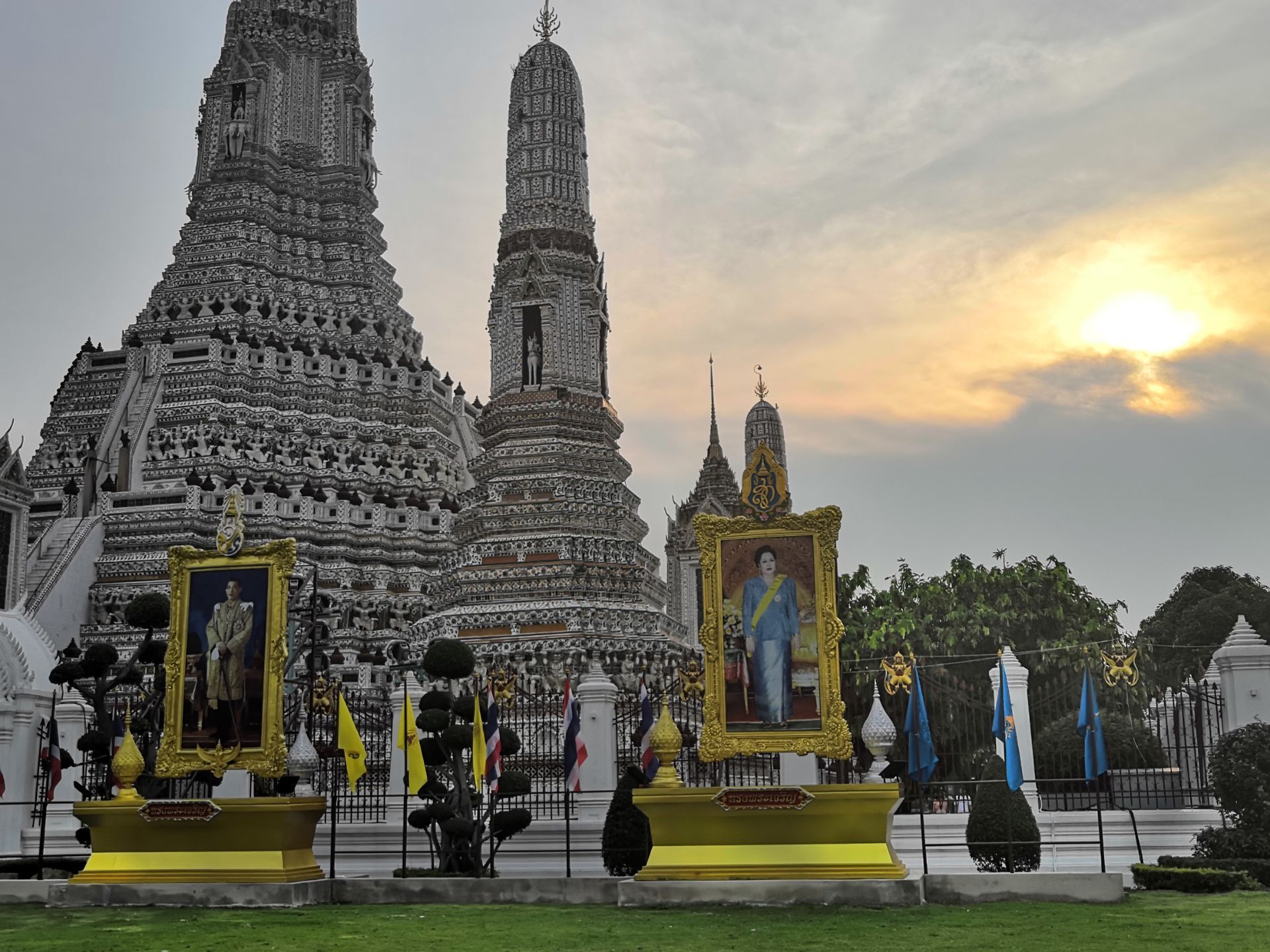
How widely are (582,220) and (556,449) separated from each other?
6.81 metres

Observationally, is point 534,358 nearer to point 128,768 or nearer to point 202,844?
point 128,768

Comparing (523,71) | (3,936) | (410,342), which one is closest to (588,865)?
(3,936)

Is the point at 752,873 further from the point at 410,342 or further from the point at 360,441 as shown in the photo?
the point at 410,342

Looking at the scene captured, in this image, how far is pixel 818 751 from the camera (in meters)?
16.6

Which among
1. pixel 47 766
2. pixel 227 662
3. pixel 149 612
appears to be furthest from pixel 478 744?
pixel 47 766

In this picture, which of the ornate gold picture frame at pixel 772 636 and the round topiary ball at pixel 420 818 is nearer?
the ornate gold picture frame at pixel 772 636

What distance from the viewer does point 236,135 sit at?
171 feet

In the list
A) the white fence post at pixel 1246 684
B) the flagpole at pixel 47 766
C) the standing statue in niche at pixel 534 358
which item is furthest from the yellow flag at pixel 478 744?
the standing statue in niche at pixel 534 358

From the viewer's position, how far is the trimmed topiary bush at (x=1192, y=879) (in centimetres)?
1623

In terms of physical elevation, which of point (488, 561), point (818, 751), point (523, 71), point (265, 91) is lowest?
point (818, 751)

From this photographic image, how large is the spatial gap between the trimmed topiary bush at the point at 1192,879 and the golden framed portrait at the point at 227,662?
1043 centimetres

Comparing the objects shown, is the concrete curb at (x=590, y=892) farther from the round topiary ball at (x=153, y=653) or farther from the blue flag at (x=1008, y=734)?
the round topiary ball at (x=153, y=653)

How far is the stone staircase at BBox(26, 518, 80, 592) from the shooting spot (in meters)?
42.2

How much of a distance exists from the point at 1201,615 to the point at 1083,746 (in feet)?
73.0
